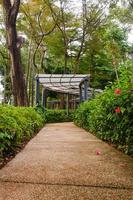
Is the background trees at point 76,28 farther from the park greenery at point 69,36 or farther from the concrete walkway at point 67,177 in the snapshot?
the concrete walkway at point 67,177

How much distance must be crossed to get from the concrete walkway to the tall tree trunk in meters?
6.72

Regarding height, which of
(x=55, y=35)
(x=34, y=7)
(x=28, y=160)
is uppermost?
(x=34, y=7)

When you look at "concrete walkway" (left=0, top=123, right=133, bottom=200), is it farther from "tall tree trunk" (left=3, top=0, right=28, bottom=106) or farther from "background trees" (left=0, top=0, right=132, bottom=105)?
"background trees" (left=0, top=0, right=132, bottom=105)

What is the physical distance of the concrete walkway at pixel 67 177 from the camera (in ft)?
8.14

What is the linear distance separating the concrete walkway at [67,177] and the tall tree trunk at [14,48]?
672cm

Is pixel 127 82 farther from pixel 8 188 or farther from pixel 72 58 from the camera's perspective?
pixel 72 58

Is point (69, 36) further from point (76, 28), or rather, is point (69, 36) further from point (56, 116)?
point (56, 116)

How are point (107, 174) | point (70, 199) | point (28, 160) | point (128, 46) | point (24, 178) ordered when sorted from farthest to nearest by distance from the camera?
point (128, 46), point (28, 160), point (107, 174), point (24, 178), point (70, 199)

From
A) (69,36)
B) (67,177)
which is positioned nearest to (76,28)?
(69,36)

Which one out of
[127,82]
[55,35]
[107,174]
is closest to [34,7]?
[55,35]

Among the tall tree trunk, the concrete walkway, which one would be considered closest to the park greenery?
the tall tree trunk

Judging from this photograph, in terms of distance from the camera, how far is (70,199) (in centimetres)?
236

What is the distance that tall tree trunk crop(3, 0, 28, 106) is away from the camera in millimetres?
10469

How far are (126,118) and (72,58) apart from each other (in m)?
20.0
